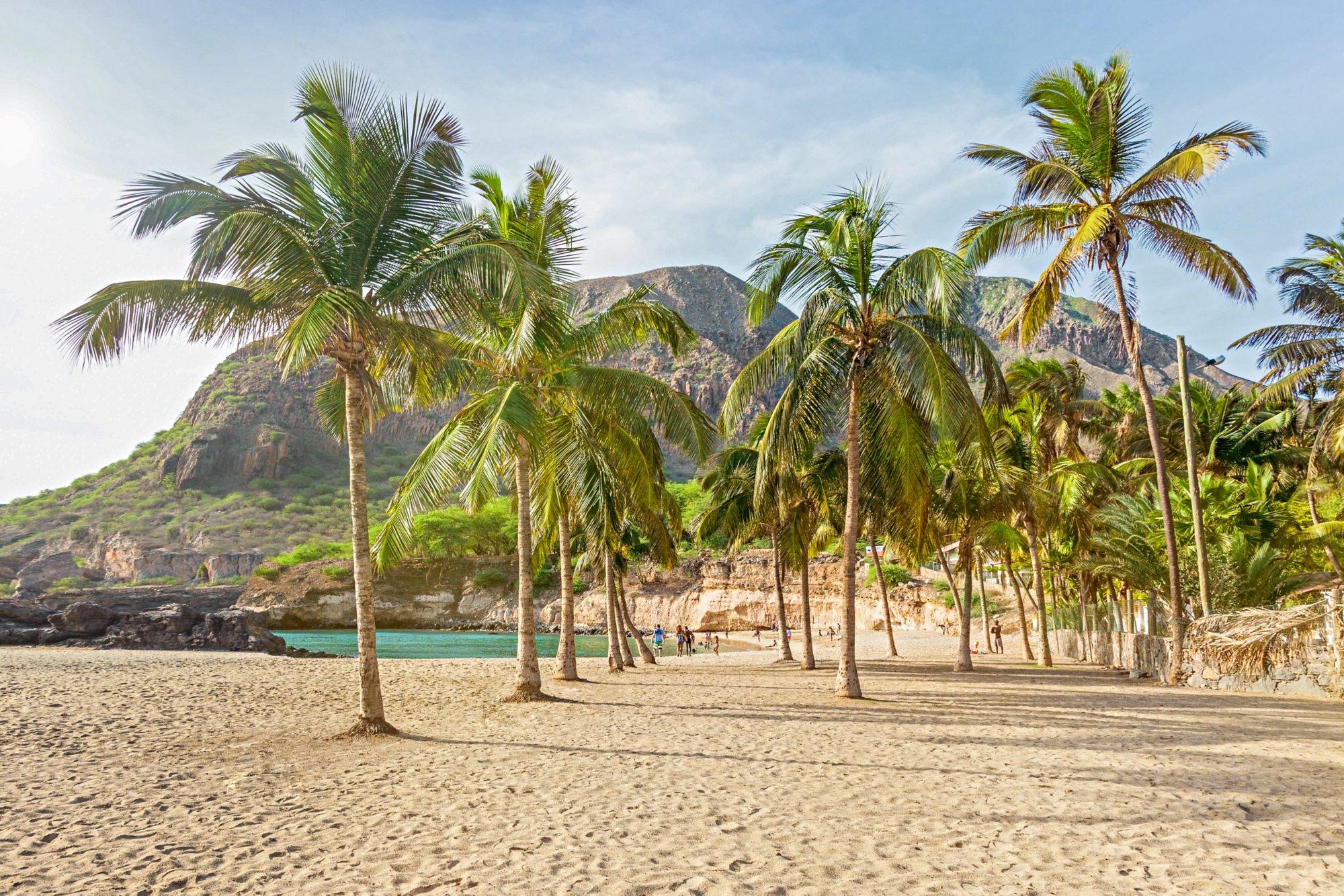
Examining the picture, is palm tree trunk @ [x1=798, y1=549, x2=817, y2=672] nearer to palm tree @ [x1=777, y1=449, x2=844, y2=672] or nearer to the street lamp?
palm tree @ [x1=777, y1=449, x2=844, y2=672]

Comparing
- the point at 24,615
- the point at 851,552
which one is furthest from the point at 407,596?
the point at 851,552

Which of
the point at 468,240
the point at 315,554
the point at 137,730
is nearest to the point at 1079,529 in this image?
the point at 468,240

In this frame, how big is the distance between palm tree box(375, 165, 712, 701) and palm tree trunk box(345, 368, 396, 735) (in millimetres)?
1588

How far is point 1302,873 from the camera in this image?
4.83m

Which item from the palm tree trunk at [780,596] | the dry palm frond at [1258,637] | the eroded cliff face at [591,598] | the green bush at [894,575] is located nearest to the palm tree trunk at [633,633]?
the palm tree trunk at [780,596]

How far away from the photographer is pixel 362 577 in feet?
31.8

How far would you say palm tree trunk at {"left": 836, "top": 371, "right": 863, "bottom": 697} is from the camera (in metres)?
13.8

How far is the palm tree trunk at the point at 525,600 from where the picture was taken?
44.6 feet

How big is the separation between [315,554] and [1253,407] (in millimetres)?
88969

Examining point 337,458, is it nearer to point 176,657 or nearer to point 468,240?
point 176,657

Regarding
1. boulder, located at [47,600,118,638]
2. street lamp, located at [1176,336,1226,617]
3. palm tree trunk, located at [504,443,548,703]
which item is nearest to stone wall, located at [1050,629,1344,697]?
street lamp, located at [1176,336,1226,617]

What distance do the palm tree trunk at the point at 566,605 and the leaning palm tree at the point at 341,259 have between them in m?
4.93

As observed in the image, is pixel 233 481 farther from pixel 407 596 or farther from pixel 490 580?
pixel 490 580

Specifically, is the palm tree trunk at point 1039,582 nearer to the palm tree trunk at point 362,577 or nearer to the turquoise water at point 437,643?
the palm tree trunk at point 362,577
